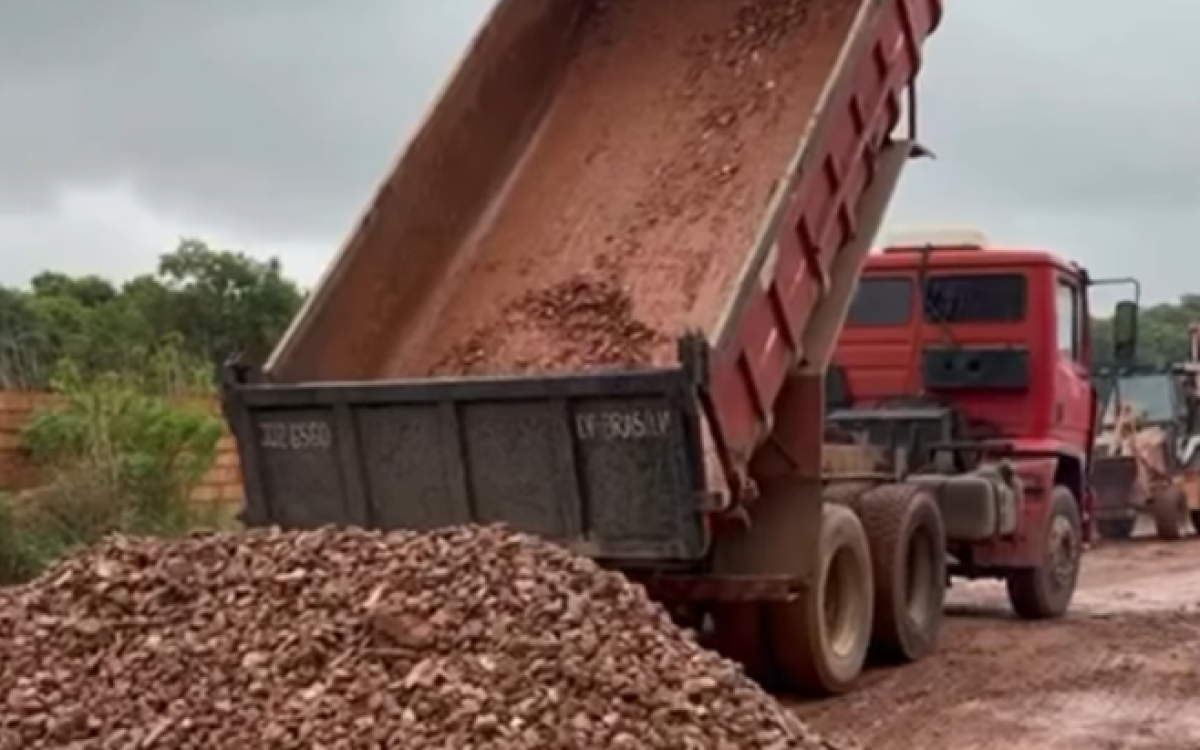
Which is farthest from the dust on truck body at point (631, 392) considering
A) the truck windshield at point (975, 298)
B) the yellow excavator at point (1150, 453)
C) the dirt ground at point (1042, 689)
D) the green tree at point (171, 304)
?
the green tree at point (171, 304)

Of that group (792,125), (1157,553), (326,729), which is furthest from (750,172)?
(1157,553)

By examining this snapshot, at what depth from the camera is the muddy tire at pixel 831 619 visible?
31.6ft

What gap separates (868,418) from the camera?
516 inches

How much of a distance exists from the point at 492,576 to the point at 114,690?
1334 millimetres

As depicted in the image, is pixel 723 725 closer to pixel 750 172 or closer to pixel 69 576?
pixel 69 576

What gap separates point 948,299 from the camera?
1372 centimetres

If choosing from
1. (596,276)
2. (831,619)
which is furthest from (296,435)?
(831,619)

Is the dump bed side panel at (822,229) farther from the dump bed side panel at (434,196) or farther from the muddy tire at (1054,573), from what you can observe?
the muddy tire at (1054,573)

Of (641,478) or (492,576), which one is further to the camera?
(641,478)

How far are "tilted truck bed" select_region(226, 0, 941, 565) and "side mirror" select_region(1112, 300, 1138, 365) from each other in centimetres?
421

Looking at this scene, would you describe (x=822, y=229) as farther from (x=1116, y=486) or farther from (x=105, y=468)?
(x=1116, y=486)

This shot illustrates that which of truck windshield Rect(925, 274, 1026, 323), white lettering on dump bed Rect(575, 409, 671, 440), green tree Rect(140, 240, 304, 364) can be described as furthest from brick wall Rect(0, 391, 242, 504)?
green tree Rect(140, 240, 304, 364)

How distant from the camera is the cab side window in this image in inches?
543

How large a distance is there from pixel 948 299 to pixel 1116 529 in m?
10.5
